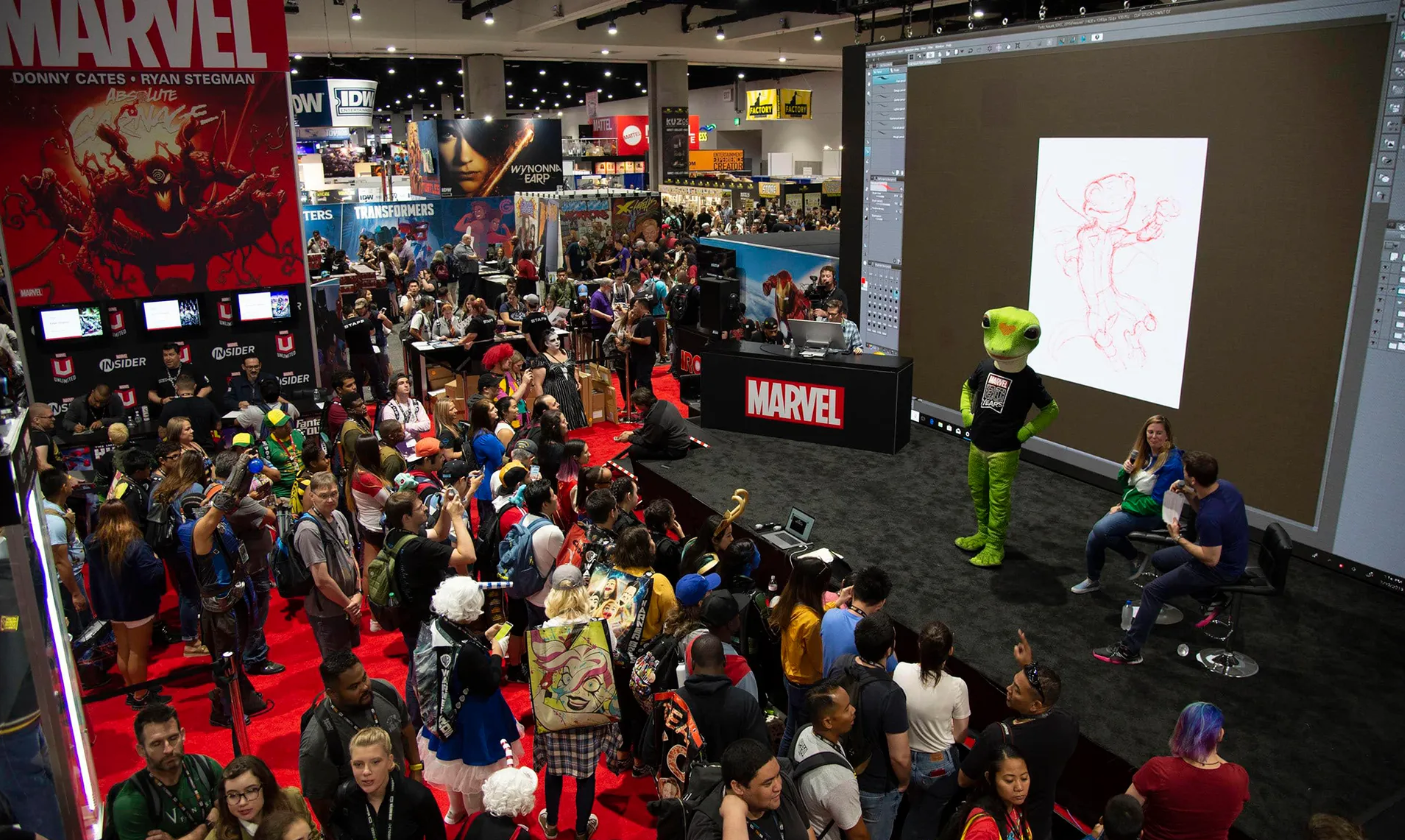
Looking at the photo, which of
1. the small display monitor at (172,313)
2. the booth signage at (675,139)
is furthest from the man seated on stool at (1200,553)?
the booth signage at (675,139)

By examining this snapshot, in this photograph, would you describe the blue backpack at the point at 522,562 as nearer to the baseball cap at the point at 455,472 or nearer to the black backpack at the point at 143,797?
the baseball cap at the point at 455,472

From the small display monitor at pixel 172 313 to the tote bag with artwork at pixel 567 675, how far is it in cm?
758

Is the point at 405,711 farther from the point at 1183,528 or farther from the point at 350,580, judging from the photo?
the point at 1183,528

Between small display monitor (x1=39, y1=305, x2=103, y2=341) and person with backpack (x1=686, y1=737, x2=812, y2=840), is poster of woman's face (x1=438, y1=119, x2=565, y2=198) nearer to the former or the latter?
small display monitor (x1=39, y1=305, x2=103, y2=341)

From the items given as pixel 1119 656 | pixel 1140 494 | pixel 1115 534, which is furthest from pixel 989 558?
pixel 1119 656

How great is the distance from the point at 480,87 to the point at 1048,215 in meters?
21.8

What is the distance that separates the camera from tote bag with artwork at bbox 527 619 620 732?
161 inches

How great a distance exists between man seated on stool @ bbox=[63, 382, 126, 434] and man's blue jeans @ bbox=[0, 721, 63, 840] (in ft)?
20.1

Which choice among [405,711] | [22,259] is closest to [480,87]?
[22,259]

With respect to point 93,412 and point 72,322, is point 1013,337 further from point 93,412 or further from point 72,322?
point 72,322

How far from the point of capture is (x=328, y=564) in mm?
5148

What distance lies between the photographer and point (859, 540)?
6.45 meters

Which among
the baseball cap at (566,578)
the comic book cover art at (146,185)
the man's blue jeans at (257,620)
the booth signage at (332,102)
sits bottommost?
the man's blue jeans at (257,620)

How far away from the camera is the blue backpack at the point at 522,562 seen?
16.8 feet
